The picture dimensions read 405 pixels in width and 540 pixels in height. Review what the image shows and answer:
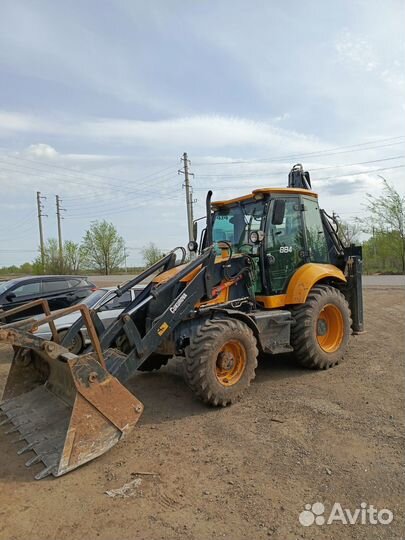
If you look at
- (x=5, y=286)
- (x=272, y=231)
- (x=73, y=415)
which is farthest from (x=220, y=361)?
(x=5, y=286)

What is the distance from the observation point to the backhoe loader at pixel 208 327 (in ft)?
12.2

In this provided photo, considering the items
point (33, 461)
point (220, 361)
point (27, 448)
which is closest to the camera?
point (33, 461)

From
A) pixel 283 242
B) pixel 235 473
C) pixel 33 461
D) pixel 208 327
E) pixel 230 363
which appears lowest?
pixel 235 473

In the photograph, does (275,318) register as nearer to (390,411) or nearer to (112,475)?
(390,411)

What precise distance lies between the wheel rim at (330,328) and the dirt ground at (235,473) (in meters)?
1.01

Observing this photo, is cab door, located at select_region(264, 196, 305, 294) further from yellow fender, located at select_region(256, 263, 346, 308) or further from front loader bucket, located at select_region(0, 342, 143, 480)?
front loader bucket, located at select_region(0, 342, 143, 480)

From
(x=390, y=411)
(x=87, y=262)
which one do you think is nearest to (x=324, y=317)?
(x=390, y=411)

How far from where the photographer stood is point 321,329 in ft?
20.7

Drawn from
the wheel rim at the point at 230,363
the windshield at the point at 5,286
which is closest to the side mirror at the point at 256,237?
the wheel rim at the point at 230,363

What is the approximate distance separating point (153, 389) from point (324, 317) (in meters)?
2.75

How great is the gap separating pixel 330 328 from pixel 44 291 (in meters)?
6.60

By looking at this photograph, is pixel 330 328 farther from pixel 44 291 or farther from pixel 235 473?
pixel 44 291

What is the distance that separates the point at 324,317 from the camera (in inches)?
251

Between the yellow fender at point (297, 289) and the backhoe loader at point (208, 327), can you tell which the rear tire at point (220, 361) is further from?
the yellow fender at point (297, 289)
